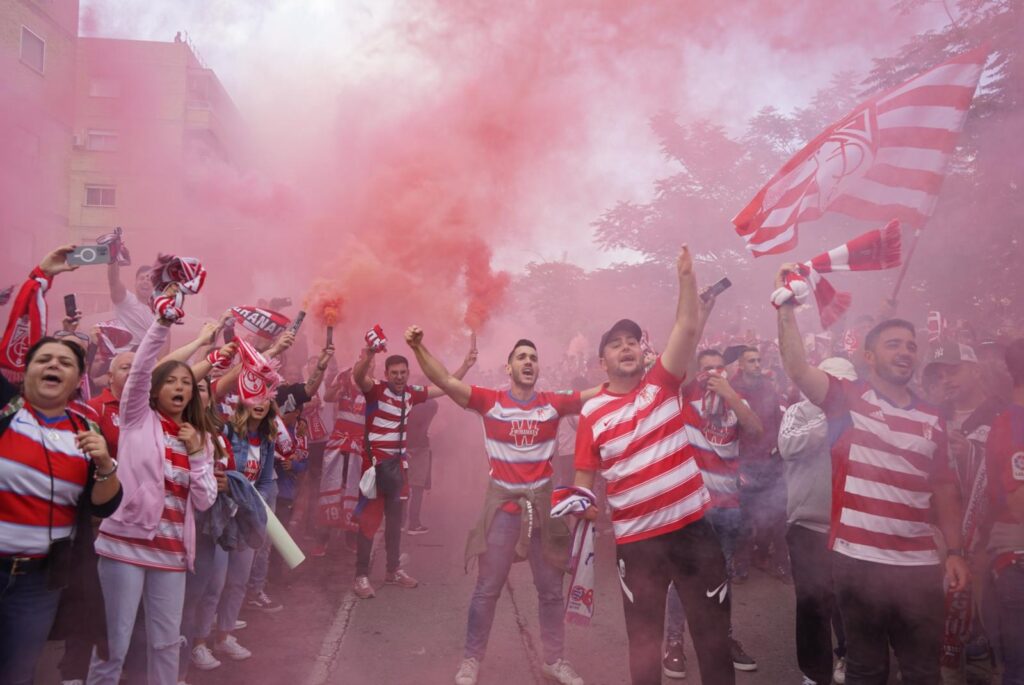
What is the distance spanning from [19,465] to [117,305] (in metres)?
3.81

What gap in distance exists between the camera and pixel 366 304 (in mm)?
11680

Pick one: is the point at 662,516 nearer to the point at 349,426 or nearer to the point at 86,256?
the point at 86,256

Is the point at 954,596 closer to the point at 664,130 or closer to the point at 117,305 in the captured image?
the point at 664,130

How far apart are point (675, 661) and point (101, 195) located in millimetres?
11973

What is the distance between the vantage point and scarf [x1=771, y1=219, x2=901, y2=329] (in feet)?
11.1

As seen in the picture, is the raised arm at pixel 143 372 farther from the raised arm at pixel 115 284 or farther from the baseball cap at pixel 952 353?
the baseball cap at pixel 952 353

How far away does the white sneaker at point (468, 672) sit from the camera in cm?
441

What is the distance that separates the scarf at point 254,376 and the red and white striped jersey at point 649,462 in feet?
7.46

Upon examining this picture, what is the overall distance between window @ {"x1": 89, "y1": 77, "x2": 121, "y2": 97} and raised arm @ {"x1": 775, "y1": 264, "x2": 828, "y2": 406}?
12172mm

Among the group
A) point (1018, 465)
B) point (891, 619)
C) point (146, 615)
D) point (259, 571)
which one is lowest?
point (259, 571)

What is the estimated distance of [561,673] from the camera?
14.6 ft

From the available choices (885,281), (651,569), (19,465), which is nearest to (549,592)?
(651,569)

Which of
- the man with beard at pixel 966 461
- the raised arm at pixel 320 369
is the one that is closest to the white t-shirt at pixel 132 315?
the raised arm at pixel 320 369

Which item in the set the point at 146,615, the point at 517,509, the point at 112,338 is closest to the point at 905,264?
the point at 517,509
